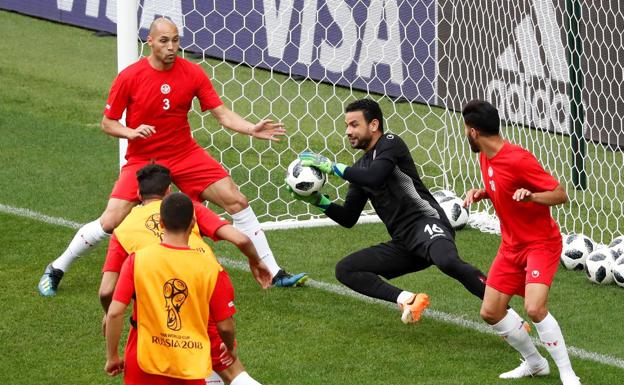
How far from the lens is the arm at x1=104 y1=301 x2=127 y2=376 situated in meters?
5.81

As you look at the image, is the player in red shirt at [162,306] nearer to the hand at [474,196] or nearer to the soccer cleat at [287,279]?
the hand at [474,196]

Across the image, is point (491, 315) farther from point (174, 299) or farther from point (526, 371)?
point (174, 299)

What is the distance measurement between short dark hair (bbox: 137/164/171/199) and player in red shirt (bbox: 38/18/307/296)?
91.9 inches

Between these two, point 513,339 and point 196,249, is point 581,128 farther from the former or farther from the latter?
point 196,249

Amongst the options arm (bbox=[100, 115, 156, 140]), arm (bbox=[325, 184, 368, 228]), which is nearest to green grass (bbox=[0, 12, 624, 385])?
arm (bbox=[325, 184, 368, 228])

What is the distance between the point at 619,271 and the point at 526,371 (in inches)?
99.0

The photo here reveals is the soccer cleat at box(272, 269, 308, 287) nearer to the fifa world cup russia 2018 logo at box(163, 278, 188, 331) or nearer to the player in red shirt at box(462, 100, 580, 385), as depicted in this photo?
the player in red shirt at box(462, 100, 580, 385)

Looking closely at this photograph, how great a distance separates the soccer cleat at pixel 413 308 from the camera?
8.19 metres

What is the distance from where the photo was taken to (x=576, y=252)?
34.7 ft

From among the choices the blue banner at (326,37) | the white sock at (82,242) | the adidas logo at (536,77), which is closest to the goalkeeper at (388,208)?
the white sock at (82,242)

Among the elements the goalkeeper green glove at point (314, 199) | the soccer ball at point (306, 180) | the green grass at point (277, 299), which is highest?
the soccer ball at point (306, 180)

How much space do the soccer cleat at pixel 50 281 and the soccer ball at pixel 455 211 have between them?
3939 millimetres

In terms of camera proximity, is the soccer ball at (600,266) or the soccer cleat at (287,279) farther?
the soccer ball at (600,266)

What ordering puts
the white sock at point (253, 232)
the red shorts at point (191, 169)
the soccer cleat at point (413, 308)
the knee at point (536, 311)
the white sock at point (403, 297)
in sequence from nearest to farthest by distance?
the knee at point (536, 311), the soccer cleat at point (413, 308), the white sock at point (403, 297), the red shorts at point (191, 169), the white sock at point (253, 232)
